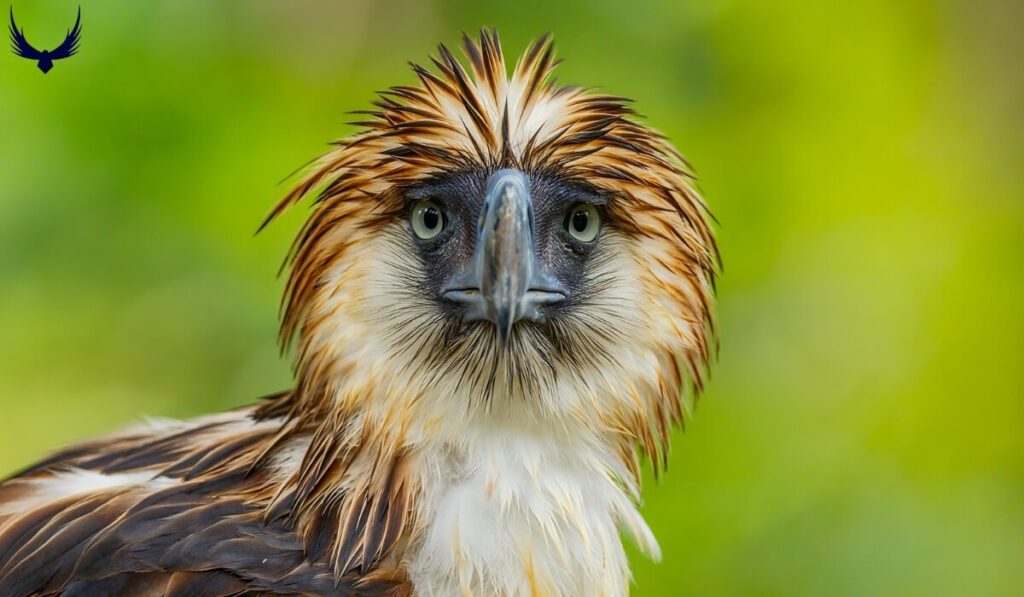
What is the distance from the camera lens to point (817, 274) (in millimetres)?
4137

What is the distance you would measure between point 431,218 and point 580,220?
0.94 feet

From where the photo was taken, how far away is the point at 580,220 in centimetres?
222

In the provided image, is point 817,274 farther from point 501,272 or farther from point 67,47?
point 67,47

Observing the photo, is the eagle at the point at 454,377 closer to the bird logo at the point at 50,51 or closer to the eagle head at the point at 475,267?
the eagle head at the point at 475,267

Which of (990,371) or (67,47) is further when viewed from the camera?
(990,371)

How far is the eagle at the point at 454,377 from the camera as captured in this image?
6.79 ft

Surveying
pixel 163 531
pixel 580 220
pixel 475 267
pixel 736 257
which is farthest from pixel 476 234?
pixel 736 257

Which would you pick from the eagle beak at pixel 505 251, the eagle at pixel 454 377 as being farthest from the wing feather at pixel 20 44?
the eagle beak at pixel 505 251

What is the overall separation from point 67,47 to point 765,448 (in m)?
2.72

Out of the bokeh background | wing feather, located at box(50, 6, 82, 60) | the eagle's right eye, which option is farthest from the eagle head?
wing feather, located at box(50, 6, 82, 60)

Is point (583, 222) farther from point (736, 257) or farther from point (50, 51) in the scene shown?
point (50, 51)

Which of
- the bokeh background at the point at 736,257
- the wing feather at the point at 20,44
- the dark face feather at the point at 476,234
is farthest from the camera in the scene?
the bokeh background at the point at 736,257

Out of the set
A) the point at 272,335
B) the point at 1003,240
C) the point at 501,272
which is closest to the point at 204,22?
the point at 272,335

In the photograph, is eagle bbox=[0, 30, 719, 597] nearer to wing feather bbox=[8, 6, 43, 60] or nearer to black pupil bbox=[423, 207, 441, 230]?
black pupil bbox=[423, 207, 441, 230]
